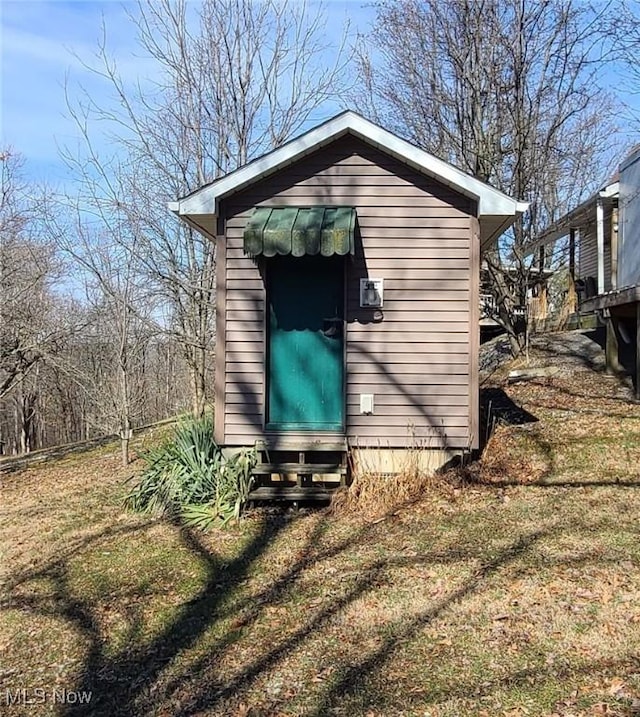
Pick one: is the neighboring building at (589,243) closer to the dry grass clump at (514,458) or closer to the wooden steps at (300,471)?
the dry grass clump at (514,458)

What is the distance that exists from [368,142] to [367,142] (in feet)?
0.06

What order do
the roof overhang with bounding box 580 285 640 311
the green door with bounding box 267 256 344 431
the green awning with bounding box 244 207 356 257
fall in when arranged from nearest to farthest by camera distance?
the green awning with bounding box 244 207 356 257
the green door with bounding box 267 256 344 431
the roof overhang with bounding box 580 285 640 311

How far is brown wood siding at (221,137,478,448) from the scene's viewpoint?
685 cm

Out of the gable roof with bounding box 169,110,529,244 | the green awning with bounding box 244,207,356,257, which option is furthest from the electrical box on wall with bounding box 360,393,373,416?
the gable roof with bounding box 169,110,529,244

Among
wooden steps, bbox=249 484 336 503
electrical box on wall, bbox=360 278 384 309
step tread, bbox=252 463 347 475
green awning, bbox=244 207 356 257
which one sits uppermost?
green awning, bbox=244 207 356 257

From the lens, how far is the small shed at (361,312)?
684 cm

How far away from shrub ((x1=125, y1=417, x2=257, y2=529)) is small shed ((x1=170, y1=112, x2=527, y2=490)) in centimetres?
29

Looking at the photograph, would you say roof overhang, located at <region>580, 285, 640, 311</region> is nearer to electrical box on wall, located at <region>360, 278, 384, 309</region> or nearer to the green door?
electrical box on wall, located at <region>360, 278, 384, 309</region>

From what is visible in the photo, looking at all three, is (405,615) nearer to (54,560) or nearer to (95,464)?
(54,560)

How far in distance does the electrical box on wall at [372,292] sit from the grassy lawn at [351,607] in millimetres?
2059

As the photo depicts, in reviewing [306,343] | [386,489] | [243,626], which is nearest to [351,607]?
[243,626]

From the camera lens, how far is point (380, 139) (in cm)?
670

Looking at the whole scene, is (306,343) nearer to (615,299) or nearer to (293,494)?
(293,494)

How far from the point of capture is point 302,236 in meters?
6.34
